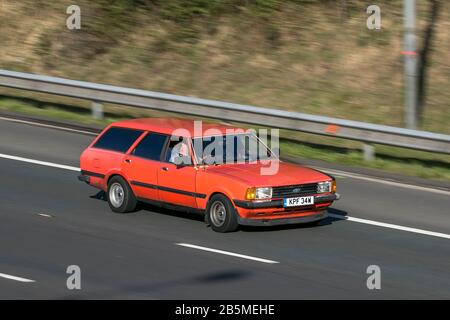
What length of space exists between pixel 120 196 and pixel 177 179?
1.27 m

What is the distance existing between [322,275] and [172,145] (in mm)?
3993

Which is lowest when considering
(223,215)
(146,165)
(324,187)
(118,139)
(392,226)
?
(392,226)

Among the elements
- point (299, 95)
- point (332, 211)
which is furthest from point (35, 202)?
point (299, 95)

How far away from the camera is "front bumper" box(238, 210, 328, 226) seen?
49.3ft

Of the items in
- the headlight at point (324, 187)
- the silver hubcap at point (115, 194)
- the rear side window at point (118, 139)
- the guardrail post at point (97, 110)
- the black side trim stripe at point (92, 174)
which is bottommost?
the guardrail post at point (97, 110)

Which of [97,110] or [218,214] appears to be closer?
[218,214]

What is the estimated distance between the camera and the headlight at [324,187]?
1551 centimetres

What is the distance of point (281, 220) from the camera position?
50.0 ft

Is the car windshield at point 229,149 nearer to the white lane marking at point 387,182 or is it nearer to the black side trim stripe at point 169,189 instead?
the black side trim stripe at point 169,189

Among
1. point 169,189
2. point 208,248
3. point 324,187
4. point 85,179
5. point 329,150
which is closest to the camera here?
point 208,248

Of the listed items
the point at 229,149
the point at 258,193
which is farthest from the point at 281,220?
the point at 229,149

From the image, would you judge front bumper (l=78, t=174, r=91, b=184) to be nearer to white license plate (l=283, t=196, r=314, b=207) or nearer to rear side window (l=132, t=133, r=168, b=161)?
rear side window (l=132, t=133, r=168, b=161)

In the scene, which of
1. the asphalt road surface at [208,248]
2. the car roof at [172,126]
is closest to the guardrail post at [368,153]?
the asphalt road surface at [208,248]

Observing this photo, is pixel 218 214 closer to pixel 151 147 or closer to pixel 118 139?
pixel 151 147
